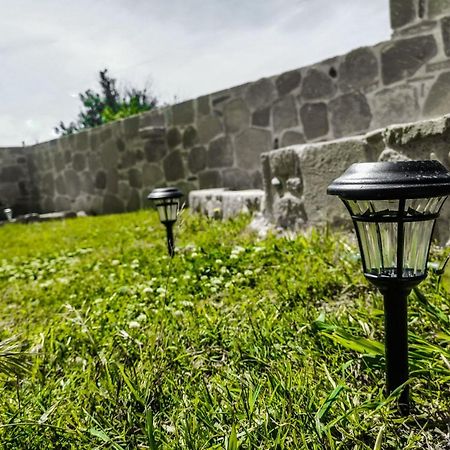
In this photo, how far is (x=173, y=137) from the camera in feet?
20.6

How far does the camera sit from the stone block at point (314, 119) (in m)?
4.42

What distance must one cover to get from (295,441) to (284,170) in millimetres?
2435

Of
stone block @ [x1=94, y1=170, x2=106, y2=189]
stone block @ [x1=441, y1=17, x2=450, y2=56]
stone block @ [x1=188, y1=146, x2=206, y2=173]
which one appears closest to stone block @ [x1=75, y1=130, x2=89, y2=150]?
stone block @ [x1=94, y1=170, x2=106, y2=189]

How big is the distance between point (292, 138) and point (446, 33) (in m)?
1.72

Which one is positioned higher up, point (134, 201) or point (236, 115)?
point (236, 115)

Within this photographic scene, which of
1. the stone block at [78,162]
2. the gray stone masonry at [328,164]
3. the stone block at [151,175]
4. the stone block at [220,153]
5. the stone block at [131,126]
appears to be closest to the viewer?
the gray stone masonry at [328,164]

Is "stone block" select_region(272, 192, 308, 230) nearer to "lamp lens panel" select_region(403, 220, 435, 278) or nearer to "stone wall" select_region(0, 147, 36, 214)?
"lamp lens panel" select_region(403, 220, 435, 278)

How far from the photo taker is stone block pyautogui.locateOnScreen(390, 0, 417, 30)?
358 cm

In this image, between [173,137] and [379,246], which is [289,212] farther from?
[173,137]

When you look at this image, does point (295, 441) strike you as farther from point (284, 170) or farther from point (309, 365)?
point (284, 170)

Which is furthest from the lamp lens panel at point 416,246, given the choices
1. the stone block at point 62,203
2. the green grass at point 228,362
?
→ the stone block at point 62,203

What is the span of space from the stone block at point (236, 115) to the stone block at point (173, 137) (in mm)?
974

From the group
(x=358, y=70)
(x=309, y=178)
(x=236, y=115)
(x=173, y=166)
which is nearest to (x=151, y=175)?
(x=173, y=166)

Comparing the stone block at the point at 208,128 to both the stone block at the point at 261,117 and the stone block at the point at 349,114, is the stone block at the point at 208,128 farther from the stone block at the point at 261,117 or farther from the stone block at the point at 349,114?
the stone block at the point at 349,114
